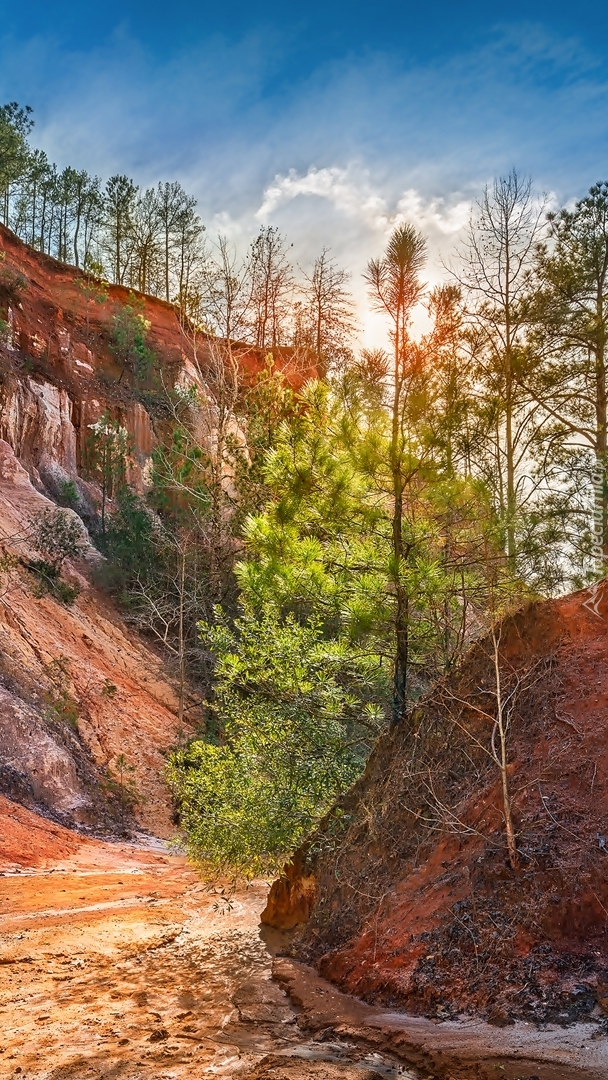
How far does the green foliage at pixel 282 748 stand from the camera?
825 cm

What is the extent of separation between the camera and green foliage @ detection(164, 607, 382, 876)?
8250 mm

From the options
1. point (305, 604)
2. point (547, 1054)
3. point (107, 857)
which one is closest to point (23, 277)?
point (107, 857)

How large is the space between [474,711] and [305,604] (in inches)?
92.6

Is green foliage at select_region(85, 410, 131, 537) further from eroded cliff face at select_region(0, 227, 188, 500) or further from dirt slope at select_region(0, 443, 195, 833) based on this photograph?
dirt slope at select_region(0, 443, 195, 833)

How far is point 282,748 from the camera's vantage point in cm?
843

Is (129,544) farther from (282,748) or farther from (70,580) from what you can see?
(282,748)

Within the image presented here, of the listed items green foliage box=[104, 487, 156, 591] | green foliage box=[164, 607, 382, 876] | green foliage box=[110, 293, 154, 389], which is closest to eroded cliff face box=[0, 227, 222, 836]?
green foliage box=[110, 293, 154, 389]

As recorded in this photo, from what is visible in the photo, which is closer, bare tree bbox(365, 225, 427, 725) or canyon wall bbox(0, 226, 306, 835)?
bare tree bbox(365, 225, 427, 725)

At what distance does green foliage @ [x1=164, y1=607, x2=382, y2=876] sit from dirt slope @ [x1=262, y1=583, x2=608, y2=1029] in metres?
0.40

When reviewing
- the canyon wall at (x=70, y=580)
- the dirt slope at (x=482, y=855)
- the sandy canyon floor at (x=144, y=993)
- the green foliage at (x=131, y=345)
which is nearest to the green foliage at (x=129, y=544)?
the canyon wall at (x=70, y=580)

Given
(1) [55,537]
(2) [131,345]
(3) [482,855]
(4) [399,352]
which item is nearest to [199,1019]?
(3) [482,855]

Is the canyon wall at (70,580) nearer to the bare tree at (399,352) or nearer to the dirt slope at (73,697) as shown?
the dirt slope at (73,697)

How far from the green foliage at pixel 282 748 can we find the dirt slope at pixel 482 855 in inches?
15.6

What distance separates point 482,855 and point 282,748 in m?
2.85
